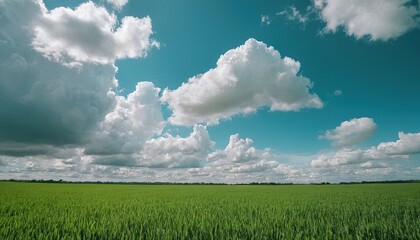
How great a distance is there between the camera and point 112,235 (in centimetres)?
644

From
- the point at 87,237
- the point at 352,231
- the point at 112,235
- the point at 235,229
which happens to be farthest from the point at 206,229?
the point at 352,231

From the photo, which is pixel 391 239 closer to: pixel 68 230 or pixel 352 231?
pixel 352 231

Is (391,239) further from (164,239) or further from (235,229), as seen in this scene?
(164,239)

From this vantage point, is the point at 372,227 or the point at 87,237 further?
the point at 372,227

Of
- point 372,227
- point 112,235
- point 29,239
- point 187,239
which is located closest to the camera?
point 29,239

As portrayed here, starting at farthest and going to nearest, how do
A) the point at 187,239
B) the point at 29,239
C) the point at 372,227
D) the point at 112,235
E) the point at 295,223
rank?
the point at 295,223, the point at 372,227, the point at 112,235, the point at 187,239, the point at 29,239

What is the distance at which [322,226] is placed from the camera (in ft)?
23.8

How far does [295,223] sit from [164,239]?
13.9 ft

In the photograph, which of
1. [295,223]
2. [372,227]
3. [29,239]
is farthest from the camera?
[295,223]

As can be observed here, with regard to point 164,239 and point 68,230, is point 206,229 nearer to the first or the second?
point 164,239

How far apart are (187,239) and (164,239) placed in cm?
60

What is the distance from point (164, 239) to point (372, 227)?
5.65 metres

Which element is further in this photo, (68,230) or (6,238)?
(68,230)

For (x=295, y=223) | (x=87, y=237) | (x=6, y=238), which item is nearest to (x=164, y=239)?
(x=87, y=237)
